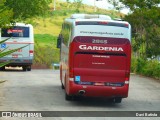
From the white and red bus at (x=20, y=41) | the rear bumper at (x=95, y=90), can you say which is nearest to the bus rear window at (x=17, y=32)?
the white and red bus at (x=20, y=41)

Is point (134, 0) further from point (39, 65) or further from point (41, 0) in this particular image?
point (39, 65)

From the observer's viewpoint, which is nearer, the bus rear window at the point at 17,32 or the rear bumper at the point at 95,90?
the rear bumper at the point at 95,90

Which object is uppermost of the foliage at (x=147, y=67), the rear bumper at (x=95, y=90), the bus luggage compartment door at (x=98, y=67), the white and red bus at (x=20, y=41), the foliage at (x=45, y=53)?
the bus luggage compartment door at (x=98, y=67)

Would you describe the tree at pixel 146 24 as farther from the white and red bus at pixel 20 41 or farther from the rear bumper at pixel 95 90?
the rear bumper at pixel 95 90

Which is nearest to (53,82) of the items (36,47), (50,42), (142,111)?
(142,111)

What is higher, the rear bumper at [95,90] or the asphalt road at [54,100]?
the rear bumper at [95,90]

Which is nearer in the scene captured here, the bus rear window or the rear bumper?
the rear bumper

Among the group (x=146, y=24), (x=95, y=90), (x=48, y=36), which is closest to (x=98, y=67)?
(x=95, y=90)

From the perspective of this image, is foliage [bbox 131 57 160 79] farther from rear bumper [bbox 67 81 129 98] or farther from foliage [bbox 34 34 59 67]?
foliage [bbox 34 34 59 67]

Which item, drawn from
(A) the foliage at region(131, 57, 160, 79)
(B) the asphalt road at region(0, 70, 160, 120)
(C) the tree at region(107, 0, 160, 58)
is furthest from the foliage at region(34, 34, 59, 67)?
(B) the asphalt road at region(0, 70, 160, 120)

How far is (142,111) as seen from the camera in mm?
17000

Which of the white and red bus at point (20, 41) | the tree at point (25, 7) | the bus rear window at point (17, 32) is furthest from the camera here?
the bus rear window at point (17, 32)

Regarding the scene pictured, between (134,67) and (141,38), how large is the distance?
320cm

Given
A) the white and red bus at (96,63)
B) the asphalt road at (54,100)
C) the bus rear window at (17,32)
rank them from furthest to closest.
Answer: the bus rear window at (17,32)
the white and red bus at (96,63)
the asphalt road at (54,100)
